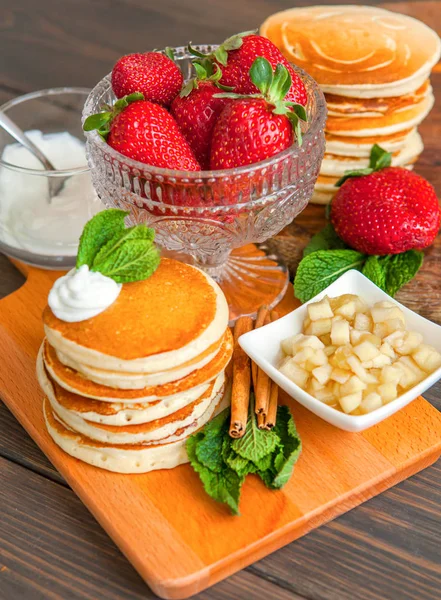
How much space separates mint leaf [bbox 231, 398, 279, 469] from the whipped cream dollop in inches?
14.0

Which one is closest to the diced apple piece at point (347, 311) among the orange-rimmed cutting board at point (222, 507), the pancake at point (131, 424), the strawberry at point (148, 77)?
the orange-rimmed cutting board at point (222, 507)

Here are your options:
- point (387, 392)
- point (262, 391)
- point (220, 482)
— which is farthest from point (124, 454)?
point (387, 392)

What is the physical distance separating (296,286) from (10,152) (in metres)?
0.90

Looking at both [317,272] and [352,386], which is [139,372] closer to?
[352,386]

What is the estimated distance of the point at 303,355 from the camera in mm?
1520

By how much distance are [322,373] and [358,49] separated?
1074 mm

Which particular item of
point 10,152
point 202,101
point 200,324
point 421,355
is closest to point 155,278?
point 200,324

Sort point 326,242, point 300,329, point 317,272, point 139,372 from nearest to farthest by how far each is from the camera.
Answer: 1. point 139,372
2. point 300,329
3. point 317,272
4. point 326,242

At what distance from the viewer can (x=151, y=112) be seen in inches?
61.6

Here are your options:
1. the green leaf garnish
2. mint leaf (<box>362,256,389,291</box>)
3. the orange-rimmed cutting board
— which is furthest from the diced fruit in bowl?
the green leaf garnish

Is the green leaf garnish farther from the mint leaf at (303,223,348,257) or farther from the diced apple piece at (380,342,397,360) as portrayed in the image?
the diced apple piece at (380,342,397,360)

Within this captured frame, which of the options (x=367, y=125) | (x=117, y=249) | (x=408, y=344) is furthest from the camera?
(x=367, y=125)

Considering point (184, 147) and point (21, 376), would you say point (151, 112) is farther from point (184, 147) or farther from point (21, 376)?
point (21, 376)

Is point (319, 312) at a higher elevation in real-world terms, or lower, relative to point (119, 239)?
lower
